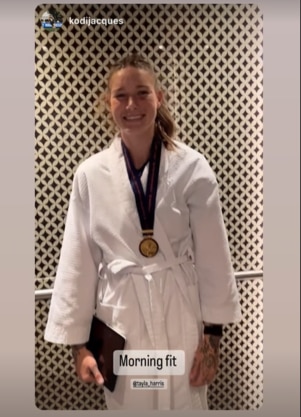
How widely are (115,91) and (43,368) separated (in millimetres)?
572

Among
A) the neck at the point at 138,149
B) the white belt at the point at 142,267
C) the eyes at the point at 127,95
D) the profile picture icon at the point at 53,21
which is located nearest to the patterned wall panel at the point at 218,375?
the white belt at the point at 142,267

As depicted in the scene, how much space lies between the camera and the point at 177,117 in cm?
103

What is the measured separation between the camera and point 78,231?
1026mm

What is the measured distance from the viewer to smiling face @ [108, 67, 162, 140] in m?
1.01

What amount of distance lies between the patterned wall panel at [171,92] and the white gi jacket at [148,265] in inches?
1.3

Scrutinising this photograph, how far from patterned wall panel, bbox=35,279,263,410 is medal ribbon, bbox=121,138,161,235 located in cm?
23

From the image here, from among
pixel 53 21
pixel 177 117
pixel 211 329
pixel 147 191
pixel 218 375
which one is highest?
pixel 53 21

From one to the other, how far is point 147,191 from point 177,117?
0.52 feet

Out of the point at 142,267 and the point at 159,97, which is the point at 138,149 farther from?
the point at 142,267

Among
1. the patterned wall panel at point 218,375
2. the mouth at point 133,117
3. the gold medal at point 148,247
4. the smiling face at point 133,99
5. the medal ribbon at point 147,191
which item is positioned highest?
the smiling face at point 133,99

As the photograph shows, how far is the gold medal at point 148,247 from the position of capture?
101 cm

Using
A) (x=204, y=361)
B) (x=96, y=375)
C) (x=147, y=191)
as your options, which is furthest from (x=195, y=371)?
(x=147, y=191)

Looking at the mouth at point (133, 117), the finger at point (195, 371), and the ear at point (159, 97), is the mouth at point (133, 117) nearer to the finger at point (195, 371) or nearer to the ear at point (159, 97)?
the ear at point (159, 97)

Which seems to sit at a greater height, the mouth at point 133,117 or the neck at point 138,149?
the mouth at point 133,117
